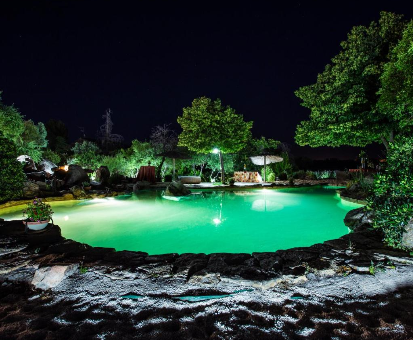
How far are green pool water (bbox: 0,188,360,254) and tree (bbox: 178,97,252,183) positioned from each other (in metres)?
8.97

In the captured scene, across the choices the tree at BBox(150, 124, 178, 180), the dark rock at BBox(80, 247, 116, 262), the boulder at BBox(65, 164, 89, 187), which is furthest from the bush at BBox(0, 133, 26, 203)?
the tree at BBox(150, 124, 178, 180)

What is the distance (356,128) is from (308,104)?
2.77 m

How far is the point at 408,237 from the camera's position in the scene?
3.08 meters

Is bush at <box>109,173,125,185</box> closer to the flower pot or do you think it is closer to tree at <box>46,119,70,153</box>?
the flower pot

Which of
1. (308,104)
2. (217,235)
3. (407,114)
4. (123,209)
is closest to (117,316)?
(217,235)

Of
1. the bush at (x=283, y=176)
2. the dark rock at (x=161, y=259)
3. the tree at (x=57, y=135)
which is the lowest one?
the dark rock at (x=161, y=259)

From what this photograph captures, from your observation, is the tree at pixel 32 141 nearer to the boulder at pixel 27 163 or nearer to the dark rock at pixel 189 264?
the boulder at pixel 27 163

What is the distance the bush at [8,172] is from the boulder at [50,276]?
3680mm

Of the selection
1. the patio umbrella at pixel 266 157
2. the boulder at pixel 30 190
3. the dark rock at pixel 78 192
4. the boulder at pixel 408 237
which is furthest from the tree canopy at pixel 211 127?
the boulder at pixel 408 237

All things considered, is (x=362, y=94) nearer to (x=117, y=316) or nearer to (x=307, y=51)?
(x=117, y=316)

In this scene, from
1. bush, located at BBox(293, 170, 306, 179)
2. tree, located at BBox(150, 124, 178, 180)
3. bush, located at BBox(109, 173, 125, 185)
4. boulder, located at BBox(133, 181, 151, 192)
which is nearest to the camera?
boulder, located at BBox(133, 181, 151, 192)

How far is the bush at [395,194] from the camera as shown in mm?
3104

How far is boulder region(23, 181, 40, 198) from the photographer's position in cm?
952

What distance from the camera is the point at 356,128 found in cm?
940
